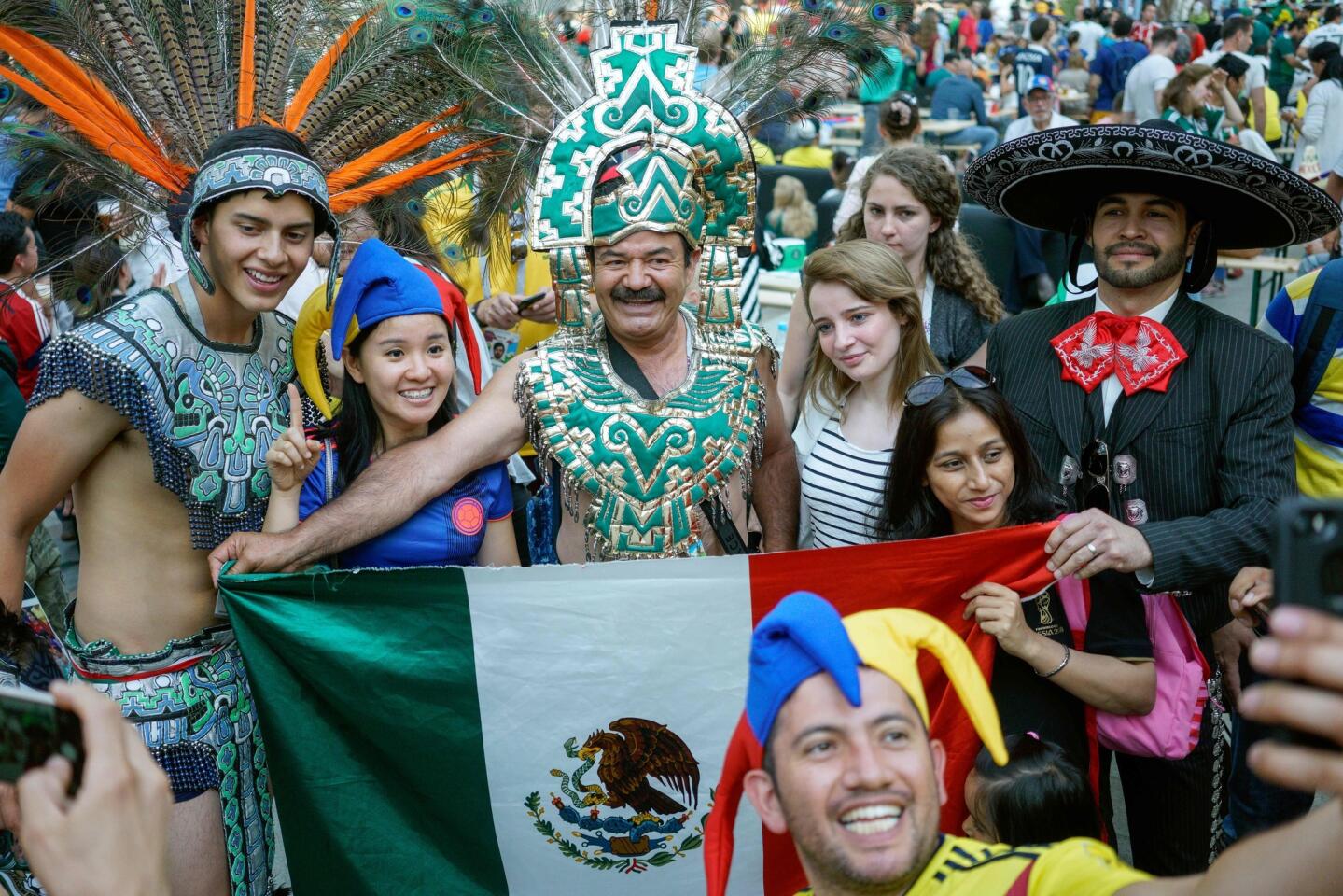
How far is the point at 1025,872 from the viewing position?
1775 mm

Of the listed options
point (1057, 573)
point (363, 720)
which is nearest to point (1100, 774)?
point (1057, 573)

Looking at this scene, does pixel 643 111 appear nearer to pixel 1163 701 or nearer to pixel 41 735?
pixel 1163 701

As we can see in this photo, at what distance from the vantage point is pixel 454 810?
304 cm

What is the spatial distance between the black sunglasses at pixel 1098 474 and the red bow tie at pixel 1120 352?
151mm

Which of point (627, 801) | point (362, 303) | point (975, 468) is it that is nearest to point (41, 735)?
point (627, 801)

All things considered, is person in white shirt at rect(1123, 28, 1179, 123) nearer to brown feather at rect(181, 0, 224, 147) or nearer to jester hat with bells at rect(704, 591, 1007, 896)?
brown feather at rect(181, 0, 224, 147)

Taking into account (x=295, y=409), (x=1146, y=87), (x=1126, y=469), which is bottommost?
(x=1126, y=469)

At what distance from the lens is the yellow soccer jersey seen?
171 cm

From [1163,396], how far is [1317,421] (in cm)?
62

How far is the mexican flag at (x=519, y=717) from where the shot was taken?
118 inches

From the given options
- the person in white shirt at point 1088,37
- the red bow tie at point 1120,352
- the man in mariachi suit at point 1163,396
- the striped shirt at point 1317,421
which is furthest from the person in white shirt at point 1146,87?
the red bow tie at point 1120,352

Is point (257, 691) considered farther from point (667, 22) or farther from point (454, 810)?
point (667, 22)

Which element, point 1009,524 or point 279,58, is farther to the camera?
point 279,58

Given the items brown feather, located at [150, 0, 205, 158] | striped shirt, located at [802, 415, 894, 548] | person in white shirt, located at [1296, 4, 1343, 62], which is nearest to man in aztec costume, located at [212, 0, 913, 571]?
striped shirt, located at [802, 415, 894, 548]
